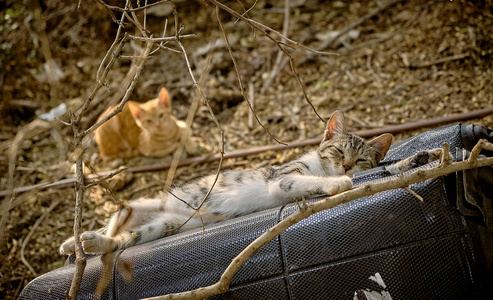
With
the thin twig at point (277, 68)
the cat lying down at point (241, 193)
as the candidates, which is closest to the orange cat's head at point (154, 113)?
the thin twig at point (277, 68)

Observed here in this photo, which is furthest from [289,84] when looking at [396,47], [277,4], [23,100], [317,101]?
[23,100]

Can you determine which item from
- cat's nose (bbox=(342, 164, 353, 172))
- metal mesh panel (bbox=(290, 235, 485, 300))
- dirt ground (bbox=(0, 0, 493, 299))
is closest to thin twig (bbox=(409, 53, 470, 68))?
dirt ground (bbox=(0, 0, 493, 299))

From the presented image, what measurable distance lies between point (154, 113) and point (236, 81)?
123cm

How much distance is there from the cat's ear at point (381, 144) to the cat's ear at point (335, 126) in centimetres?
24

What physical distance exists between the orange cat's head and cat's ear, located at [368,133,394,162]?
97.3 inches

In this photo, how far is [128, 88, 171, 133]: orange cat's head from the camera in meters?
4.60

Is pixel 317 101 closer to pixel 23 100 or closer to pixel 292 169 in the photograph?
pixel 292 169

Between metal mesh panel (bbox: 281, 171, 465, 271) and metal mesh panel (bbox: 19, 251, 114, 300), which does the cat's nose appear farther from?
metal mesh panel (bbox: 19, 251, 114, 300)

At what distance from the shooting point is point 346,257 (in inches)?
71.9

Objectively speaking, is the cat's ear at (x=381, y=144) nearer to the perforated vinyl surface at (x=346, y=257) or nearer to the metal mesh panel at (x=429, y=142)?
the metal mesh panel at (x=429, y=142)

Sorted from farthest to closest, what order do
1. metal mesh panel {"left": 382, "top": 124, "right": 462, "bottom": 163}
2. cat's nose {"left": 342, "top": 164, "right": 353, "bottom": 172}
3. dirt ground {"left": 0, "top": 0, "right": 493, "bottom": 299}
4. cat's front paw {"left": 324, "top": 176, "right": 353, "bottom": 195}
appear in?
dirt ground {"left": 0, "top": 0, "right": 493, "bottom": 299} → cat's nose {"left": 342, "top": 164, "right": 353, "bottom": 172} → metal mesh panel {"left": 382, "top": 124, "right": 462, "bottom": 163} → cat's front paw {"left": 324, "top": 176, "right": 353, "bottom": 195}

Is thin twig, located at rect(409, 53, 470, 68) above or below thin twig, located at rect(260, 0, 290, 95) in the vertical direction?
below

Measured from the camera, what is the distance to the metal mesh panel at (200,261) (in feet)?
6.33

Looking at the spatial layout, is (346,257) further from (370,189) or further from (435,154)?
(435,154)
